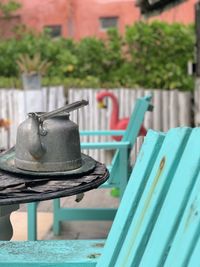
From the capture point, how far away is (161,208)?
149 cm

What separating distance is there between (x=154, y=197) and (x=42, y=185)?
428mm

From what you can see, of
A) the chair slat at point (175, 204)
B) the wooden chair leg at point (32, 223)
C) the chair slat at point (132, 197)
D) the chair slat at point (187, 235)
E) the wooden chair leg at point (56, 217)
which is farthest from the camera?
the wooden chair leg at point (56, 217)

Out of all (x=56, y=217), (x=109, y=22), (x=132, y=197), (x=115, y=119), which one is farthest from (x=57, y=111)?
(x=109, y=22)

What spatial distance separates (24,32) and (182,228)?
14.6 metres

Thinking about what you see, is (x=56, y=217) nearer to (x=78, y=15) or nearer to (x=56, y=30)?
(x=78, y=15)

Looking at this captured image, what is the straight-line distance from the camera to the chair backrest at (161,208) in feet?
4.17

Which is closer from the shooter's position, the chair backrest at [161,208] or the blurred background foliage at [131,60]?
the chair backrest at [161,208]

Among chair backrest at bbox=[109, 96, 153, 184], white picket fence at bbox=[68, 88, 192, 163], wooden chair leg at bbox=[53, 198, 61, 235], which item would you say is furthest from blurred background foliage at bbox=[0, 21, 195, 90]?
wooden chair leg at bbox=[53, 198, 61, 235]

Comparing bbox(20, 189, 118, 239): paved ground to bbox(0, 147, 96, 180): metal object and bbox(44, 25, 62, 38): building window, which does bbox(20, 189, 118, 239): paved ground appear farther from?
bbox(44, 25, 62, 38): building window

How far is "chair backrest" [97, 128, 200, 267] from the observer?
4.17 feet

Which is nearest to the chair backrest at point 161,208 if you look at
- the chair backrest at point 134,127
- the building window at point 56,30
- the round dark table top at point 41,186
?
the round dark table top at point 41,186

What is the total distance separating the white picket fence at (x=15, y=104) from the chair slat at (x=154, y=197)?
6.24 m

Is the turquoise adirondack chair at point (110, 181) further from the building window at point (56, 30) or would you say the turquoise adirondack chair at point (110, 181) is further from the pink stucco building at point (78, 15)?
the building window at point (56, 30)

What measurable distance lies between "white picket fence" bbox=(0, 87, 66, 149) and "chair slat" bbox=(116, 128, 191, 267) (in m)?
6.24
